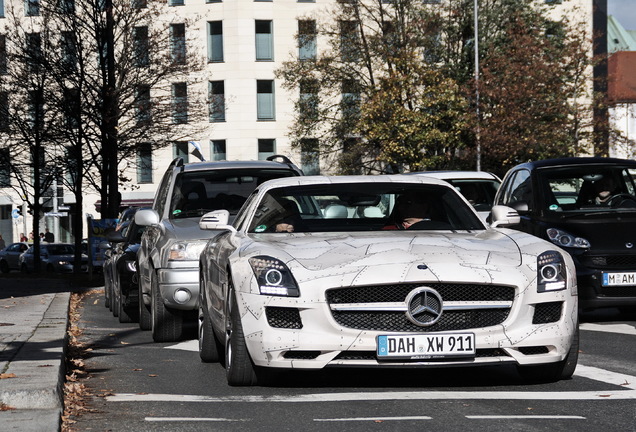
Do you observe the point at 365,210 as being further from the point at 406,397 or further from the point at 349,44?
the point at 349,44

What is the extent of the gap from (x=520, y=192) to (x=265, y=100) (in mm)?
60446

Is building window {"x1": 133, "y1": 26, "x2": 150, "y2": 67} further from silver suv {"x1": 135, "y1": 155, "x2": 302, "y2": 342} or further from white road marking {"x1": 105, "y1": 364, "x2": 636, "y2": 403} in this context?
white road marking {"x1": 105, "y1": 364, "x2": 636, "y2": 403}

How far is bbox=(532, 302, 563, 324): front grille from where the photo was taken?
796 cm

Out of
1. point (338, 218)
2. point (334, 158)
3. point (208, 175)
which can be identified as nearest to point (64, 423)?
point (338, 218)

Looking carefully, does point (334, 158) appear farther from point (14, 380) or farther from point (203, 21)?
point (14, 380)

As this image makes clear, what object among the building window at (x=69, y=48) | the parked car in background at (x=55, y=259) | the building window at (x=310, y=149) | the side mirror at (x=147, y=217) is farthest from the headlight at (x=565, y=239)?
the building window at (x=310, y=149)

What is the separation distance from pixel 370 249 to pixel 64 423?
2202mm

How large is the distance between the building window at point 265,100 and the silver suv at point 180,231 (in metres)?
60.4

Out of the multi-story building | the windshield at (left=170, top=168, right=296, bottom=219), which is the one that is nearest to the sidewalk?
the windshield at (left=170, top=168, right=296, bottom=219)

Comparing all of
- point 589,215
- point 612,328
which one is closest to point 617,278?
point 612,328

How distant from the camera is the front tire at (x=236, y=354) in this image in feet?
26.2

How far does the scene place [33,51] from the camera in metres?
32.8

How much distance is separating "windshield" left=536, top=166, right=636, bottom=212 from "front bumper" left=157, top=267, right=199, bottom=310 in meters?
4.31

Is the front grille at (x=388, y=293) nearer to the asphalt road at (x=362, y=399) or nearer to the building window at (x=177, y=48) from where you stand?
the asphalt road at (x=362, y=399)
